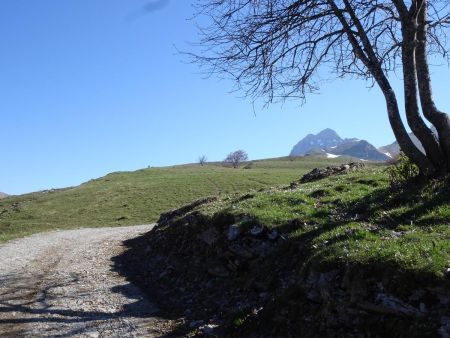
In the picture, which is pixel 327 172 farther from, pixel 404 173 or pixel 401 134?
pixel 401 134

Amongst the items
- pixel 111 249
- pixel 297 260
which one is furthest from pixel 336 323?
pixel 111 249

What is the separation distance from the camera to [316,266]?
872cm

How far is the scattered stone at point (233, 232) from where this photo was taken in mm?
Answer: 12999

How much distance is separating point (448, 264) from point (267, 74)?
899 centimetres

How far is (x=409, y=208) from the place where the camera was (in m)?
11.3

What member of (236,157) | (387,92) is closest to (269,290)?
(387,92)

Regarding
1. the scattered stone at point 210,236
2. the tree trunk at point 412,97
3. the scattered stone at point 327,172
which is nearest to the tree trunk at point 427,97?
the tree trunk at point 412,97

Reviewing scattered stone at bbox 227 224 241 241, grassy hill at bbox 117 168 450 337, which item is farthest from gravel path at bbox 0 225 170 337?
scattered stone at bbox 227 224 241 241

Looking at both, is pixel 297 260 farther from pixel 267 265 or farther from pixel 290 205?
pixel 290 205

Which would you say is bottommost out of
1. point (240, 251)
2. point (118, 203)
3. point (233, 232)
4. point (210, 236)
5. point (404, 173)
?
point (240, 251)

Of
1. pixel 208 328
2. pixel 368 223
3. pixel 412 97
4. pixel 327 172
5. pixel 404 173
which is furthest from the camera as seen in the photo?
pixel 327 172

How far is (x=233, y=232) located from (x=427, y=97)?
6953mm

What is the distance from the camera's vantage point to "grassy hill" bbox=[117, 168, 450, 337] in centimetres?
698

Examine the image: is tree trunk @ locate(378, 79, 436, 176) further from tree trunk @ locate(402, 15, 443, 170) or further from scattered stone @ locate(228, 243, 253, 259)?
scattered stone @ locate(228, 243, 253, 259)
